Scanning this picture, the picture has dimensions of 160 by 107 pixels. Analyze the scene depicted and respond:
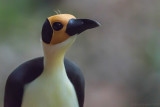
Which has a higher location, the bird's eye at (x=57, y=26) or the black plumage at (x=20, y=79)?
the bird's eye at (x=57, y=26)

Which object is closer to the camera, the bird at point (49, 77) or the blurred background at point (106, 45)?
the bird at point (49, 77)

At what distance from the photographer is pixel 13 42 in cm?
118

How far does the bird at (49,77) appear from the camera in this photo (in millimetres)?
471

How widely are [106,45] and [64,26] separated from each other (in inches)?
31.8

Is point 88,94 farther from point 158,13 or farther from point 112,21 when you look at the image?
point 158,13

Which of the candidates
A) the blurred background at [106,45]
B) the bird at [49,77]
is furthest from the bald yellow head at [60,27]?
the blurred background at [106,45]

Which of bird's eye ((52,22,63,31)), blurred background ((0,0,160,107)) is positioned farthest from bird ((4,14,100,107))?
blurred background ((0,0,160,107))

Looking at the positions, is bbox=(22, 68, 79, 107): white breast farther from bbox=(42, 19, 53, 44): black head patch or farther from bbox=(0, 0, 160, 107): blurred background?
bbox=(0, 0, 160, 107): blurred background

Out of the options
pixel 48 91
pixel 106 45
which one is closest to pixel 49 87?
pixel 48 91

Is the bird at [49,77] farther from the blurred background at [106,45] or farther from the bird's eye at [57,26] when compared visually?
the blurred background at [106,45]

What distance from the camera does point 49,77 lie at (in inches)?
19.7

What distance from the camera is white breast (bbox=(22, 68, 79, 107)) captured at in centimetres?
50

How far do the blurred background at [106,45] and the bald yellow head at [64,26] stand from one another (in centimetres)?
67

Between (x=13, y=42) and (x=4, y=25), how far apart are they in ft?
0.22
